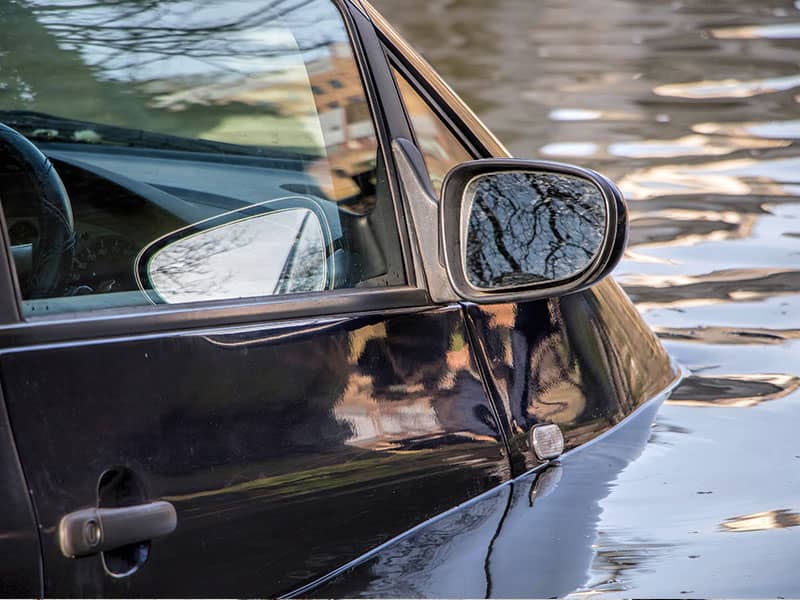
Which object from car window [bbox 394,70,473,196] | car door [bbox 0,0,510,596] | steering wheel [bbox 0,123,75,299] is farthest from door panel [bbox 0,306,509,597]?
car window [bbox 394,70,473,196]

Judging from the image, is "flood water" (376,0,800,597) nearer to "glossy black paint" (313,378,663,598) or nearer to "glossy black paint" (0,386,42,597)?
"glossy black paint" (313,378,663,598)

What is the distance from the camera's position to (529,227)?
7.38 feet

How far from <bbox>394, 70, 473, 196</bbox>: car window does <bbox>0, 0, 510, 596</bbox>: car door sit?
10cm

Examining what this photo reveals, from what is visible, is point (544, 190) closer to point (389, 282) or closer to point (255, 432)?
point (389, 282)

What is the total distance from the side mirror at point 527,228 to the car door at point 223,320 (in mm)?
109

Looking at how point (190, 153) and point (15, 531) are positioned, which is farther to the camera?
point (190, 153)

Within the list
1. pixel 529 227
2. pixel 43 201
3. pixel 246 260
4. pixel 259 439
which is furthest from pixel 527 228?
pixel 43 201

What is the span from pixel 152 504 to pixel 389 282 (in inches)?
25.7

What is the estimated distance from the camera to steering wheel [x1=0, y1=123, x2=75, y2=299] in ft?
6.53

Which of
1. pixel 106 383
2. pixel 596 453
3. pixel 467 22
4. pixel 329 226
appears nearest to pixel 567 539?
pixel 596 453

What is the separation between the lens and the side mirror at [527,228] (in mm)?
2219

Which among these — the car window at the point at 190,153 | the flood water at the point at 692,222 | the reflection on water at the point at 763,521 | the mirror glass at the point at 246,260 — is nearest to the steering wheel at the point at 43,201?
the car window at the point at 190,153

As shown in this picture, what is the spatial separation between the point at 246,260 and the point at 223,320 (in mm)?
180

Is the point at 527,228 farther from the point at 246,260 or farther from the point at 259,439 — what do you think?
the point at 259,439
